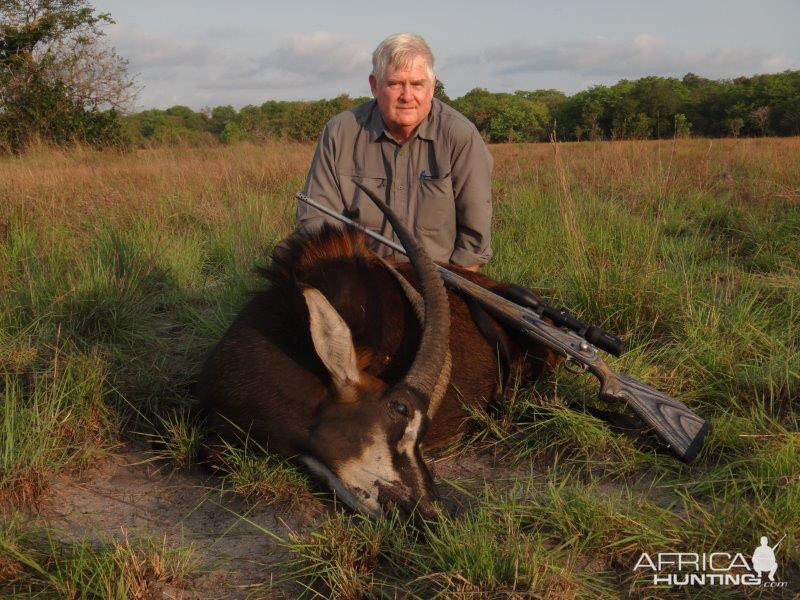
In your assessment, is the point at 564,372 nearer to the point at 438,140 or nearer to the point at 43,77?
the point at 438,140

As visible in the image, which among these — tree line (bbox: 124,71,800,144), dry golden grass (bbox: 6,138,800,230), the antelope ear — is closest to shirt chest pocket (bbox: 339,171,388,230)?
the antelope ear

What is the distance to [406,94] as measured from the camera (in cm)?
404

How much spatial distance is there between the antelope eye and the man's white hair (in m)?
2.26

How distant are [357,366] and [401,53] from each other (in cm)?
215

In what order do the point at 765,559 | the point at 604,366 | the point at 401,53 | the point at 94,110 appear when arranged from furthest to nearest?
1. the point at 94,110
2. the point at 401,53
3. the point at 604,366
4. the point at 765,559

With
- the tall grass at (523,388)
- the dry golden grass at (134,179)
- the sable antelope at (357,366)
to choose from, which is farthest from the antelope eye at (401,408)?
the dry golden grass at (134,179)

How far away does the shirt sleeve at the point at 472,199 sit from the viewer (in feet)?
14.1

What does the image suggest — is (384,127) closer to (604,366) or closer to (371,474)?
(604,366)

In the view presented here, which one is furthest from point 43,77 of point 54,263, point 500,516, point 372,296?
point 500,516

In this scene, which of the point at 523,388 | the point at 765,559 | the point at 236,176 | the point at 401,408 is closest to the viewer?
the point at 765,559

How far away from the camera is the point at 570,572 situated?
2.15m
